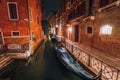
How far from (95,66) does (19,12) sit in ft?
33.4

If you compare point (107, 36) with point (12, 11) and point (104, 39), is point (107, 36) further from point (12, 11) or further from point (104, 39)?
point (12, 11)

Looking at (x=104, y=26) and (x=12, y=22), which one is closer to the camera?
(x=104, y=26)

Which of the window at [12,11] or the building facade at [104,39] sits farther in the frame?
the window at [12,11]

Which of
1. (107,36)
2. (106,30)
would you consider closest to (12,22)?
(106,30)

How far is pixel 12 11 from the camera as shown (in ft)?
35.3

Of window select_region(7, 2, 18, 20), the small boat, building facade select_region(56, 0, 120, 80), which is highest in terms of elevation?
window select_region(7, 2, 18, 20)

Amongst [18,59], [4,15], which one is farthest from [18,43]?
[4,15]

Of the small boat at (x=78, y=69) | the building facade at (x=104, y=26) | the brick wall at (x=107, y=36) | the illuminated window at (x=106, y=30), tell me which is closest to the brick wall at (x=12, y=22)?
the small boat at (x=78, y=69)

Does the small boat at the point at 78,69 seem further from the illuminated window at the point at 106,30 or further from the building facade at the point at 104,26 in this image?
the illuminated window at the point at 106,30

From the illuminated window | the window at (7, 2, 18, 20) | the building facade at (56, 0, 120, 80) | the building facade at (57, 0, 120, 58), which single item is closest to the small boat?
the building facade at (56, 0, 120, 80)

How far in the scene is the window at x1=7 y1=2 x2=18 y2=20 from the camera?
1060 centimetres

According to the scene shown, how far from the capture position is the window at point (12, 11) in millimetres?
10600

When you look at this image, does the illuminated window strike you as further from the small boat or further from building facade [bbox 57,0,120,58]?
the small boat

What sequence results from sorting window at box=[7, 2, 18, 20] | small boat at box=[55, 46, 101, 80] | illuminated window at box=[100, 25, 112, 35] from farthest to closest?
window at box=[7, 2, 18, 20] → illuminated window at box=[100, 25, 112, 35] → small boat at box=[55, 46, 101, 80]
